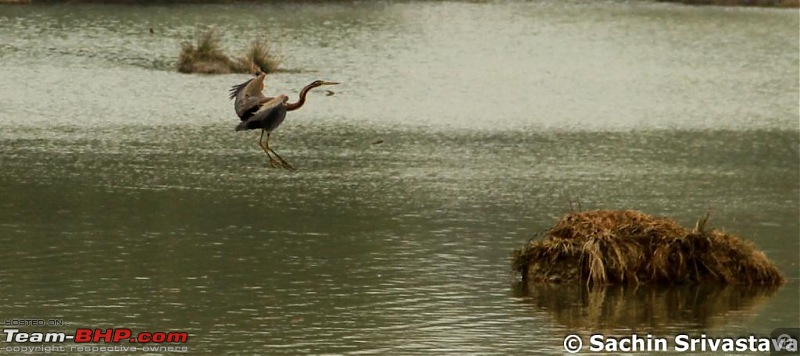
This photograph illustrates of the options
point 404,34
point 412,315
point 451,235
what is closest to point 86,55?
point 404,34

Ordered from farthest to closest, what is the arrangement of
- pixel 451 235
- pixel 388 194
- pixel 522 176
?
pixel 522 176 < pixel 388 194 < pixel 451 235

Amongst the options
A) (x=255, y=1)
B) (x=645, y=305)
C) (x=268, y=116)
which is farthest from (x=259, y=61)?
(x=645, y=305)

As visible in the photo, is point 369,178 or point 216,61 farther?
point 216,61

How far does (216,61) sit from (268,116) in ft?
103

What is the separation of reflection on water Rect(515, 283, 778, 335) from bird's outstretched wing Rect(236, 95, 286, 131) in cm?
380

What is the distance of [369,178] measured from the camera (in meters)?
36.1

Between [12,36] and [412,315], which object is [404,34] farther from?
[412,315]

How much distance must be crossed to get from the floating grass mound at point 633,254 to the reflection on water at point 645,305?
0.52 ft

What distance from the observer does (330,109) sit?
160 ft

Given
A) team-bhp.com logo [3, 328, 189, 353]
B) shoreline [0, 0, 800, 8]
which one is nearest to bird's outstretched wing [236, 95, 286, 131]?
team-bhp.com logo [3, 328, 189, 353]

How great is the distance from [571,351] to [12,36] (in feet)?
147

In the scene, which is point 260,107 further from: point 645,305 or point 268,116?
point 645,305

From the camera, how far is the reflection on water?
2327 cm

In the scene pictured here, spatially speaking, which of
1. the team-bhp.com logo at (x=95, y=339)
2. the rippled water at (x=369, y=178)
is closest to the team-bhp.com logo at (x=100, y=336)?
the team-bhp.com logo at (x=95, y=339)
